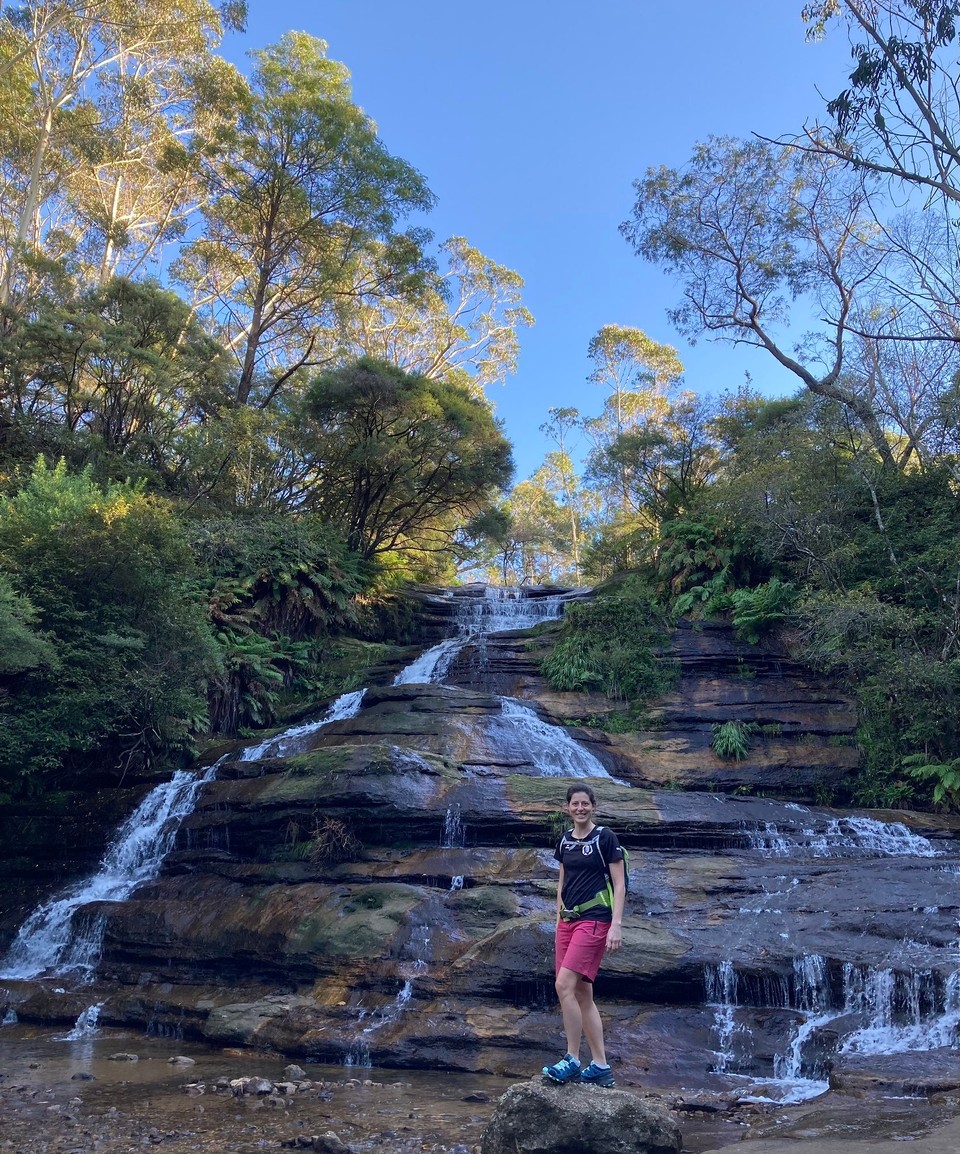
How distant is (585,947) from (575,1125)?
2.96 feet

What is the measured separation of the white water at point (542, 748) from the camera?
1315cm

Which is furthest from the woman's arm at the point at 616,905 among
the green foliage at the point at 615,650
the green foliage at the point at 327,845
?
the green foliage at the point at 615,650

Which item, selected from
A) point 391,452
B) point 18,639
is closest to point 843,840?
point 18,639

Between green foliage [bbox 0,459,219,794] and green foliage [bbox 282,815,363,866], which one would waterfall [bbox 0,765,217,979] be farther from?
green foliage [bbox 282,815,363,866]

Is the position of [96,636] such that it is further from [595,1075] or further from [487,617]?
[487,617]

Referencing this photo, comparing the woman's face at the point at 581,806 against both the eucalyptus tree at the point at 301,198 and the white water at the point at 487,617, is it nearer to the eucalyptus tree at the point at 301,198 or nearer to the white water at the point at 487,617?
the white water at the point at 487,617

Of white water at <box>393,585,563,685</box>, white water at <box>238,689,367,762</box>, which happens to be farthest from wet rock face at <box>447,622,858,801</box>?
white water at <box>238,689,367,762</box>

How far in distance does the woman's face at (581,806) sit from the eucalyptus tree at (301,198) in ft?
65.7

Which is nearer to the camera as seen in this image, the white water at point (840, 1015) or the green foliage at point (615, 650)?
the white water at point (840, 1015)

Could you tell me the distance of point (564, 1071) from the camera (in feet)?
16.1

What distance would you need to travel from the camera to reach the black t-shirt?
4996 millimetres

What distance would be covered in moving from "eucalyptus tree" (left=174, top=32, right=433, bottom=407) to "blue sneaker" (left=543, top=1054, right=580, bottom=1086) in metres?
20.7

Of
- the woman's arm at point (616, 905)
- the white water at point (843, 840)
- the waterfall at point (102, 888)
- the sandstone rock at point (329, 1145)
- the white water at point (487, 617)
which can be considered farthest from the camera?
the white water at point (487, 617)

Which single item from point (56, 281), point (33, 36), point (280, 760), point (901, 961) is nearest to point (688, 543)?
point (280, 760)
